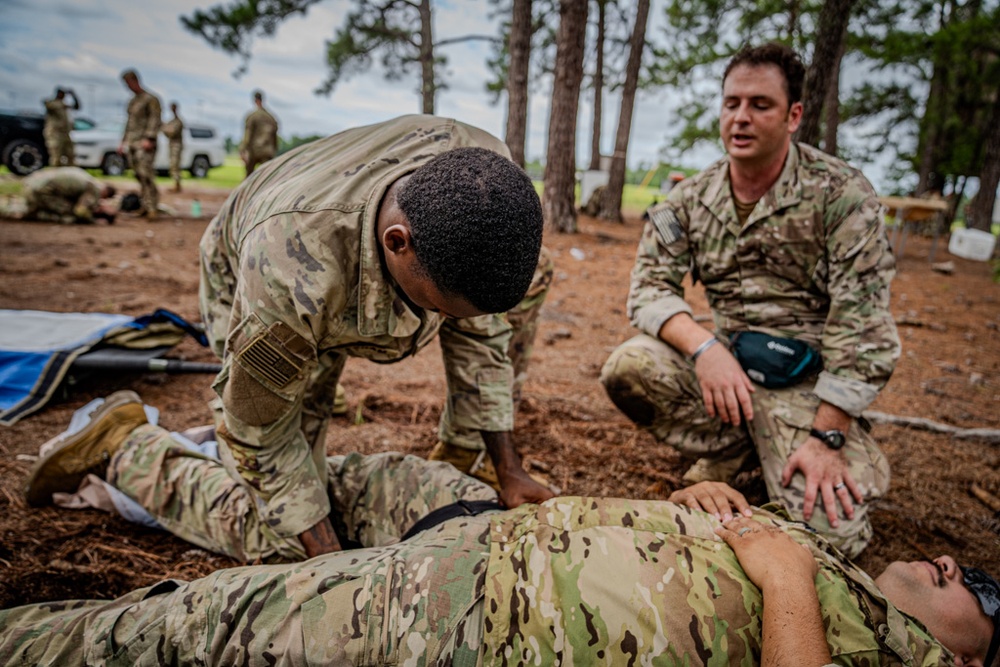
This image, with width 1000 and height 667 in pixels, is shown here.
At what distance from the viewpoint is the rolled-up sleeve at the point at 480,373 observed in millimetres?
2082

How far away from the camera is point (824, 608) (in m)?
1.23

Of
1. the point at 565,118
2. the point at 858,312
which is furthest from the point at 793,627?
the point at 565,118

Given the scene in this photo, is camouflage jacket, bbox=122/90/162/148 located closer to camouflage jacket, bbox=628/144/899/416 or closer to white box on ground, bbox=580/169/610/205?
→ white box on ground, bbox=580/169/610/205

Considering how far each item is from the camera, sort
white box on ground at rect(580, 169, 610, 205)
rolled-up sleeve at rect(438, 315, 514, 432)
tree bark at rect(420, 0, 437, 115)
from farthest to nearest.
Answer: white box on ground at rect(580, 169, 610, 205), tree bark at rect(420, 0, 437, 115), rolled-up sleeve at rect(438, 315, 514, 432)

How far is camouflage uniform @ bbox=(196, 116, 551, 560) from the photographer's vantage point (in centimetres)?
142

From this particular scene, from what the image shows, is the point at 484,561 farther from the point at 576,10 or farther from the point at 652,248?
the point at 576,10

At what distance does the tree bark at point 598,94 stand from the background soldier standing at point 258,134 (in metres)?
7.27

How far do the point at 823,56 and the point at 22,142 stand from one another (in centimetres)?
1383

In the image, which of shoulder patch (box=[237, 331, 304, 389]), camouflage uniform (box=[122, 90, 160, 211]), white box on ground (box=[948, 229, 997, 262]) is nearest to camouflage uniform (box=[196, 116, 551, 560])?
shoulder patch (box=[237, 331, 304, 389])

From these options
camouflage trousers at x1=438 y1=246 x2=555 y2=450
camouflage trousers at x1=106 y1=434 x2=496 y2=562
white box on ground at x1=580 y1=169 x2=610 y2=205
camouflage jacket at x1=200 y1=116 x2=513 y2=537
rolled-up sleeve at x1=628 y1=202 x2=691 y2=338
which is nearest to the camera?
camouflage jacket at x1=200 y1=116 x2=513 y2=537

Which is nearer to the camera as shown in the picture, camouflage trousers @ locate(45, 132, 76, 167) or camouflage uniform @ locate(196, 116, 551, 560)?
camouflage uniform @ locate(196, 116, 551, 560)

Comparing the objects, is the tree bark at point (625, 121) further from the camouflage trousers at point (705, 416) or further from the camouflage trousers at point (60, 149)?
the camouflage trousers at point (60, 149)

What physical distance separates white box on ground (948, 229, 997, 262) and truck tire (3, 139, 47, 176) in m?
17.2

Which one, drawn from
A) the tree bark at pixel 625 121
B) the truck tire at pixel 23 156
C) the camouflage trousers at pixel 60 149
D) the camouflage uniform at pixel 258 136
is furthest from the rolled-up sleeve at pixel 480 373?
the truck tire at pixel 23 156
